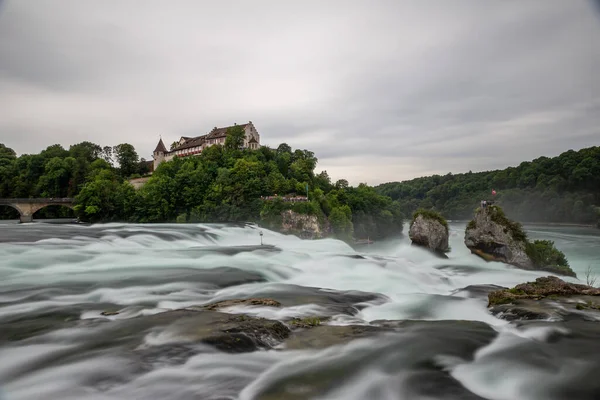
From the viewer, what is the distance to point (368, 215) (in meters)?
76.3

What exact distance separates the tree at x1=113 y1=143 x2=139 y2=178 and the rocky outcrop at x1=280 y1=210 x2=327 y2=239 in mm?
62072

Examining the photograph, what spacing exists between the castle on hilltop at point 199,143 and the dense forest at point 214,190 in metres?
8.37

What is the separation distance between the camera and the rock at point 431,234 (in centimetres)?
3634

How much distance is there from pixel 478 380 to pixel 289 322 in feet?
13.4

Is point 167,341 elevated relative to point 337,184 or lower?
lower

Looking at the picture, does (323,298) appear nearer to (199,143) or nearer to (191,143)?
(199,143)

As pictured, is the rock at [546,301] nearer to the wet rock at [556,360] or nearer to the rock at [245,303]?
the wet rock at [556,360]

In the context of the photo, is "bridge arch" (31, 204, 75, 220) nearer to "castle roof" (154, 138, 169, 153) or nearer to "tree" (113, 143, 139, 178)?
"tree" (113, 143, 139, 178)

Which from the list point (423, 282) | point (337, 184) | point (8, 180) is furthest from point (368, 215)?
point (8, 180)

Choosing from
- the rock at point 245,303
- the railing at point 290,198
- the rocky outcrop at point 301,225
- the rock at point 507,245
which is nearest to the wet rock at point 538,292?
the rock at point 245,303

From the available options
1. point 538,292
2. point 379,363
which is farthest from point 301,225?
point 379,363

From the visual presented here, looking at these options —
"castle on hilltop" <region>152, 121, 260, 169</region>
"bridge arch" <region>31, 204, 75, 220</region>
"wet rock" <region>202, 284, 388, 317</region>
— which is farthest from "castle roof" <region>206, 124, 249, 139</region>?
"wet rock" <region>202, 284, 388, 317</region>

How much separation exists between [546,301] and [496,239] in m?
22.6

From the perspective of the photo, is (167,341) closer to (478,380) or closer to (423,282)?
(478,380)
